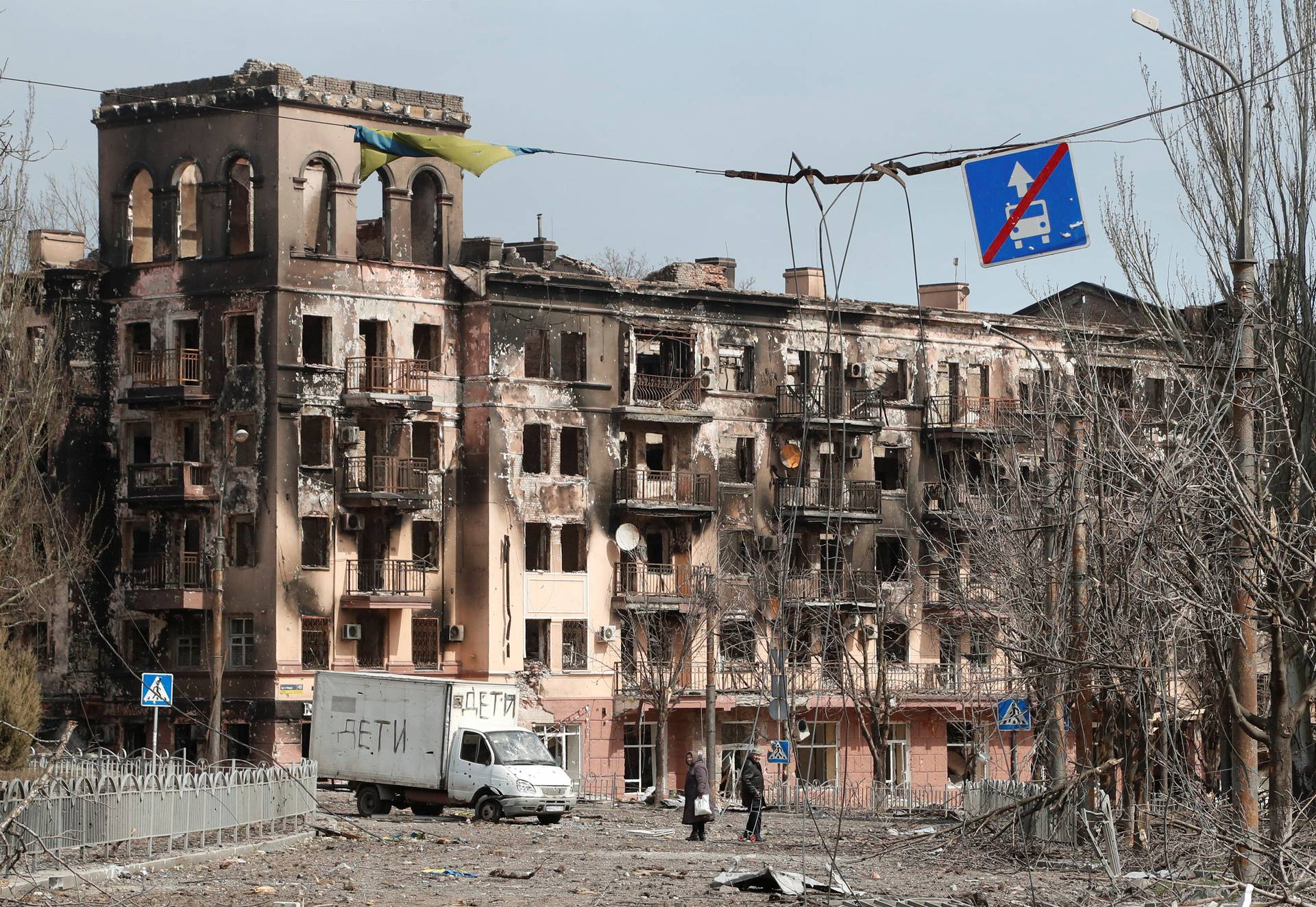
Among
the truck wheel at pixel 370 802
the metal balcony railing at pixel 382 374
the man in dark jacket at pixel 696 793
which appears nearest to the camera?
the man in dark jacket at pixel 696 793

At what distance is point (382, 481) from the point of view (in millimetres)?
57344

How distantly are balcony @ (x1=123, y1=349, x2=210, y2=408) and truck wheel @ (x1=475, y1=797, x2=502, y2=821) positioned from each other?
21.8 metres

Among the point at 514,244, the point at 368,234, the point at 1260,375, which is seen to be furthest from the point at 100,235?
the point at 1260,375

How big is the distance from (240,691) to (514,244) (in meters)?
17.3

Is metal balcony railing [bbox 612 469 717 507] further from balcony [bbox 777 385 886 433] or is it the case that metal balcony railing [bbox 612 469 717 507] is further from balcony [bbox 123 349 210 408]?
balcony [bbox 123 349 210 408]

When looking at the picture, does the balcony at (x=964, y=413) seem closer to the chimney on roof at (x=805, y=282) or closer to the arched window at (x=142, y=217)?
the chimney on roof at (x=805, y=282)

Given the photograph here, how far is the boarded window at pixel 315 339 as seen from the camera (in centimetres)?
5778

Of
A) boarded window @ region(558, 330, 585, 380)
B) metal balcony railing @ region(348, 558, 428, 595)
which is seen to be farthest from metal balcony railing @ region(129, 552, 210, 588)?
boarded window @ region(558, 330, 585, 380)

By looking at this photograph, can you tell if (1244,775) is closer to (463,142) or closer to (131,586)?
(463,142)

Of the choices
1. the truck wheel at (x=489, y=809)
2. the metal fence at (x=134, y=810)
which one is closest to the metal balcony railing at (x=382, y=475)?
the truck wheel at (x=489, y=809)

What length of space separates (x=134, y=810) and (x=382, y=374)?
32.6 meters

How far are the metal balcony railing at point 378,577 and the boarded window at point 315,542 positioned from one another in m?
0.76

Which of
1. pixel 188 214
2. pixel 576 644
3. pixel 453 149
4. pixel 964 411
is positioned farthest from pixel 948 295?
pixel 453 149

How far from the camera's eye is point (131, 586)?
57.6 m
